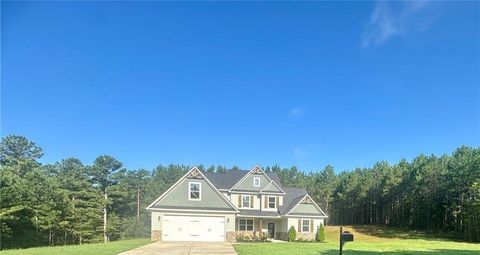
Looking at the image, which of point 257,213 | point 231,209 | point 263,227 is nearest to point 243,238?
point 257,213

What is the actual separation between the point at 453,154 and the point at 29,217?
60284 mm

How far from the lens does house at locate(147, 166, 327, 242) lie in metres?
32.9

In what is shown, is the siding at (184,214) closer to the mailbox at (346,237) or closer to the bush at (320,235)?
the bush at (320,235)

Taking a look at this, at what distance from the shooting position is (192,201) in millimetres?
33938

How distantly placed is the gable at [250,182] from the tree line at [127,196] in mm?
18165

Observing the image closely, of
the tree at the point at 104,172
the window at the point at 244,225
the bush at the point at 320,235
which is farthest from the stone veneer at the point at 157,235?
the tree at the point at 104,172

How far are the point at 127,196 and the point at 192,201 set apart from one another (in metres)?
26.0

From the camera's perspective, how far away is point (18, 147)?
5612 cm

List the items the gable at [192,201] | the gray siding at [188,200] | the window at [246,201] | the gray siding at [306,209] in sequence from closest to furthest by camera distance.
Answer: the gable at [192,201], the gray siding at [188,200], the gray siding at [306,209], the window at [246,201]

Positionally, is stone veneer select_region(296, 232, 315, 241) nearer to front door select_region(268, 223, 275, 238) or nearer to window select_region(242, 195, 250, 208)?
front door select_region(268, 223, 275, 238)

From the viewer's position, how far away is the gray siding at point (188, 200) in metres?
33.7

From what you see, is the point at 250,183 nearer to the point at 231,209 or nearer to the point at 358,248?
the point at 231,209

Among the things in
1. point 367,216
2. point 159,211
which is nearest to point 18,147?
point 159,211

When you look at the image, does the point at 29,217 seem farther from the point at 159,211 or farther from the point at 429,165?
the point at 429,165
